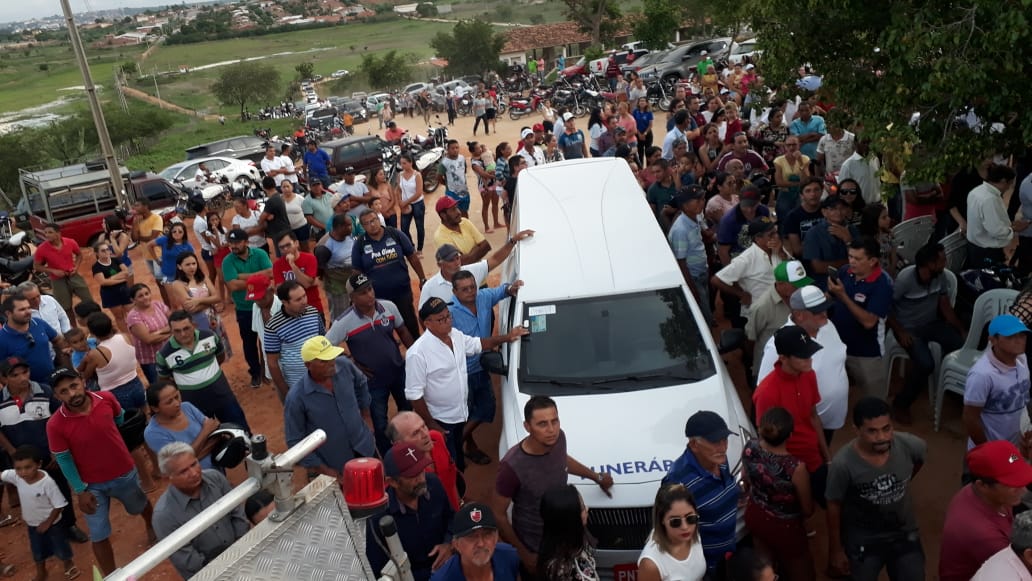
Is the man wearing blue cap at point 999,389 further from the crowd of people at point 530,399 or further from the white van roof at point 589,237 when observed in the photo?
the white van roof at point 589,237

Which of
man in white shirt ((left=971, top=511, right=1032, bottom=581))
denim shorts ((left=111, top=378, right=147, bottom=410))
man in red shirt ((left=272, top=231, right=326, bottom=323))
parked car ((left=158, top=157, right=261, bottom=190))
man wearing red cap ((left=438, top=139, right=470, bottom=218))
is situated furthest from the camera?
parked car ((left=158, top=157, right=261, bottom=190))

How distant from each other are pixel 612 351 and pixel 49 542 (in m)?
4.42

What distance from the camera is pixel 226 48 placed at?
123688 mm

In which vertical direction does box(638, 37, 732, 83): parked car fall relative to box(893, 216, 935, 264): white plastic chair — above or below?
below

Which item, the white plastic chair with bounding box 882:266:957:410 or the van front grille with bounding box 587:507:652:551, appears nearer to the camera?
the van front grille with bounding box 587:507:652:551

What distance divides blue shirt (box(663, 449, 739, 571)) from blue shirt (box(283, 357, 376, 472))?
7.19 feet

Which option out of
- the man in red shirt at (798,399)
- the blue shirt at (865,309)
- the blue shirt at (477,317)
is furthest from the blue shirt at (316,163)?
the man in red shirt at (798,399)

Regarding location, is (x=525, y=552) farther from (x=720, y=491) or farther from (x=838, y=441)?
(x=838, y=441)

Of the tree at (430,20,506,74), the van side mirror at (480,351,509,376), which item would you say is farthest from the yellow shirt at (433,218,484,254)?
the tree at (430,20,506,74)

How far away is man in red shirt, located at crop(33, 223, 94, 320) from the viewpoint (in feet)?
32.2

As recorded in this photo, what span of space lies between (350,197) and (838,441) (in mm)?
7222

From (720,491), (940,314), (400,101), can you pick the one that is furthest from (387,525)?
(400,101)

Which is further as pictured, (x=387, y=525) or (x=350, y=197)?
(x=350, y=197)

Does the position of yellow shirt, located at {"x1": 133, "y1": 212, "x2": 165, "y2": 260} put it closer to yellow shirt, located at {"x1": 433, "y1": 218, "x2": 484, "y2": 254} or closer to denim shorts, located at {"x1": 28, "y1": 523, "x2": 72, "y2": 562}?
yellow shirt, located at {"x1": 433, "y1": 218, "x2": 484, "y2": 254}
